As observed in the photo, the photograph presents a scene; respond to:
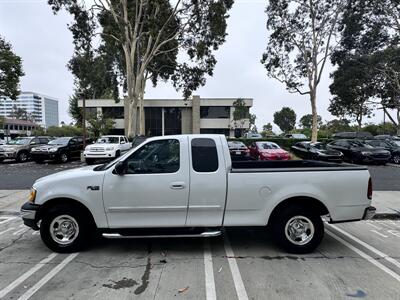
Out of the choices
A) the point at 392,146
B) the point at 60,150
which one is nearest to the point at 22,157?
the point at 60,150

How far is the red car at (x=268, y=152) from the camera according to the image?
63.9 ft

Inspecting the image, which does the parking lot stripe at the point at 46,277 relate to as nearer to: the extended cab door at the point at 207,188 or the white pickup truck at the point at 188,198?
the white pickup truck at the point at 188,198

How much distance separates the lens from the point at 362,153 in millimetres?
19828

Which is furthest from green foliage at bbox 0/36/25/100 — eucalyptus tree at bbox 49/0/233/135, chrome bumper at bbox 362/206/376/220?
chrome bumper at bbox 362/206/376/220

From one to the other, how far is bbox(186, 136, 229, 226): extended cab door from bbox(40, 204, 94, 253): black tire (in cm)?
165

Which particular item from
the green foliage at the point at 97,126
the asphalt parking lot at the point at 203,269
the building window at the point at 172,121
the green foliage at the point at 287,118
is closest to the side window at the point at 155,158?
the asphalt parking lot at the point at 203,269

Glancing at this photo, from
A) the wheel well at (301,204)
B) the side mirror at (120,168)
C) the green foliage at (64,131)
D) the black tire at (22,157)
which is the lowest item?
the black tire at (22,157)

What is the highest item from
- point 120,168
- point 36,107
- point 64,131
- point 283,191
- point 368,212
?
point 36,107

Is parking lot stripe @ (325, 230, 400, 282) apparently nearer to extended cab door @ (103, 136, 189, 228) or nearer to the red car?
extended cab door @ (103, 136, 189, 228)

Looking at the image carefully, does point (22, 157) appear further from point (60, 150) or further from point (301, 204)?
point (301, 204)

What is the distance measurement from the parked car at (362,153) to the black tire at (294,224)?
1698 centimetres

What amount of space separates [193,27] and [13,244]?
851 inches

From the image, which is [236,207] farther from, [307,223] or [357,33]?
[357,33]

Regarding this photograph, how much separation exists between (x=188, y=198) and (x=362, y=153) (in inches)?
722
